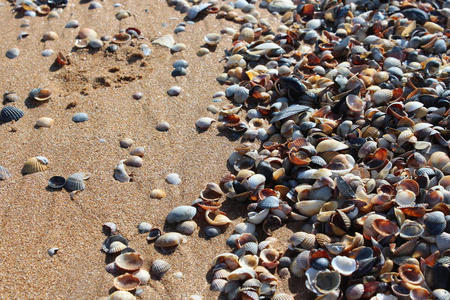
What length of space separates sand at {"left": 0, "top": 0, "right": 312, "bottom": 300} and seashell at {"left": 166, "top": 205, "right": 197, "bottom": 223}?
8cm

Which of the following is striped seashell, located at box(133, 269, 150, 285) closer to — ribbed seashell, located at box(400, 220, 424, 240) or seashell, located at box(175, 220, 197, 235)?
seashell, located at box(175, 220, 197, 235)

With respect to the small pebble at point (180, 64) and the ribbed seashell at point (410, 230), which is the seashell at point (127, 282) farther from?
the small pebble at point (180, 64)

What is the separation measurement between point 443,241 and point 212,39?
10.9ft

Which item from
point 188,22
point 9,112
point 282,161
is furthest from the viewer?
point 188,22

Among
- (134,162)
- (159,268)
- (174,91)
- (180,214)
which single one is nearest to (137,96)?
(174,91)

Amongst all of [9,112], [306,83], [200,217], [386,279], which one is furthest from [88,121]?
[386,279]

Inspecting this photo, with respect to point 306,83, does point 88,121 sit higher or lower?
lower

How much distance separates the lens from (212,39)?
5.06 m

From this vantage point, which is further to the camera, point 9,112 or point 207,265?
point 9,112

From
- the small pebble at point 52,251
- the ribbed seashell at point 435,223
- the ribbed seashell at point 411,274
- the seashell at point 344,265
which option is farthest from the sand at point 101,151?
the ribbed seashell at point 435,223

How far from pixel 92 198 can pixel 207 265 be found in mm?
1046

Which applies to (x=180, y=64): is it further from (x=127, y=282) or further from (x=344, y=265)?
(x=344, y=265)

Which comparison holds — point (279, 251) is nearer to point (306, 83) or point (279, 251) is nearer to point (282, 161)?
point (282, 161)

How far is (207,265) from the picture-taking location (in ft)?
9.61
